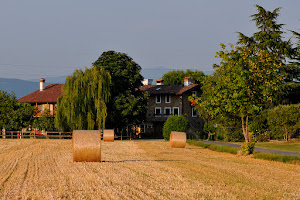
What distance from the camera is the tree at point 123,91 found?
63.0 metres

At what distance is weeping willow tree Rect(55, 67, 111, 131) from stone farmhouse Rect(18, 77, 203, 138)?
21.9 meters

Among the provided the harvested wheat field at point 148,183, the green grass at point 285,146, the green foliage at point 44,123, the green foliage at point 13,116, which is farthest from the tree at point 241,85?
the green foliage at point 13,116

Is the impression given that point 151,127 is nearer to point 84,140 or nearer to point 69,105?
point 69,105

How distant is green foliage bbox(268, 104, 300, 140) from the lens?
51.0 meters

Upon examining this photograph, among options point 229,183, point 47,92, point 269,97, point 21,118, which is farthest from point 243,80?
point 47,92

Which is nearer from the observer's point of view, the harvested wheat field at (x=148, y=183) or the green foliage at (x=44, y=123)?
the harvested wheat field at (x=148, y=183)

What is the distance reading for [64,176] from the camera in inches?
661

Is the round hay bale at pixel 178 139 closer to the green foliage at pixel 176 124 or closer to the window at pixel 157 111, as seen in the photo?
the green foliage at pixel 176 124

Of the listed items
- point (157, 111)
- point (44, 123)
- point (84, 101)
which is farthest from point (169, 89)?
point (84, 101)

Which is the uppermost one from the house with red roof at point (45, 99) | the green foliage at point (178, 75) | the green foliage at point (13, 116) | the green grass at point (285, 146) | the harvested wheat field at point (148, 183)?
the green foliage at point (178, 75)

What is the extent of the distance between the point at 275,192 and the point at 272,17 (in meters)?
47.7

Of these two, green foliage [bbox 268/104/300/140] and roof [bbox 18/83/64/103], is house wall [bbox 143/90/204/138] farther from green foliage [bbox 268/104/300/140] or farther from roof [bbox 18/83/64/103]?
green foliage [bbox 268/104/300/140]

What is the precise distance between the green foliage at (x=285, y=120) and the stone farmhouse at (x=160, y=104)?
29525mm

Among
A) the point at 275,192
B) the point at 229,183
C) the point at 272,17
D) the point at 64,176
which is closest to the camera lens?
the point at 275,192
